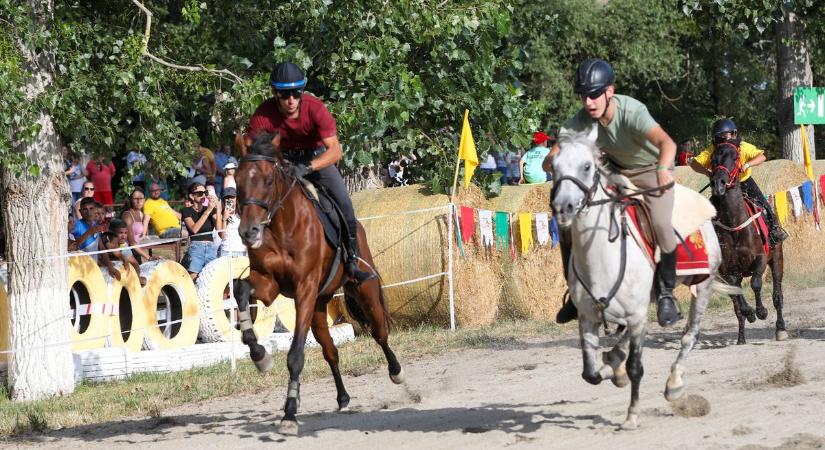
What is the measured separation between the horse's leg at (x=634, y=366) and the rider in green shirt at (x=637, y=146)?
13.2 inches

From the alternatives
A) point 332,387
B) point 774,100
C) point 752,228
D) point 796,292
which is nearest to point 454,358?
point 332,387

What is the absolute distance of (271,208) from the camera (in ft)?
29.0

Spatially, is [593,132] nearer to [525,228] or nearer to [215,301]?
[215,301]

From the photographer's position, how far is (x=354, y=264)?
9867mm

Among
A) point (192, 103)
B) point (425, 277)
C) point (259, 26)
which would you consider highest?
point (259, 26)

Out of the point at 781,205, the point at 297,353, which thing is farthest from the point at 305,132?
the point at 781,205

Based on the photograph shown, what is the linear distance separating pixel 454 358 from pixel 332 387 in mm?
1988

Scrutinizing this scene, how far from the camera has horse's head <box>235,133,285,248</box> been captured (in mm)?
8578

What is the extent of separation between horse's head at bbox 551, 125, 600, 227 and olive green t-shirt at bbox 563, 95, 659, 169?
0.47m

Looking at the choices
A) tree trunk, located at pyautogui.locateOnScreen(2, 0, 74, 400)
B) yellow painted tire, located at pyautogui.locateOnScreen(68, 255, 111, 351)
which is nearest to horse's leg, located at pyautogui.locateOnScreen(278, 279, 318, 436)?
tree trunk, located at pyautogui.locateOnScreen(2, 0, 74, 400)

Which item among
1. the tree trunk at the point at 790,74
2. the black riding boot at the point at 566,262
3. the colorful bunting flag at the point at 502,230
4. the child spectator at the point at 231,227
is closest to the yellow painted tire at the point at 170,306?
the child spectator at the point at 231,227

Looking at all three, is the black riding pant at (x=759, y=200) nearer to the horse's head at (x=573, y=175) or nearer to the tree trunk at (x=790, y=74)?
the horse's head at (x=573, y=175)

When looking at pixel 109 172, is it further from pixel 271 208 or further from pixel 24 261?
pixel 271 208

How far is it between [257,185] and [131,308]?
5799 mm
